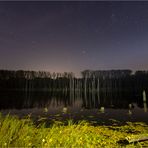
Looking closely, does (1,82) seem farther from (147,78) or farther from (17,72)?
(147,78)

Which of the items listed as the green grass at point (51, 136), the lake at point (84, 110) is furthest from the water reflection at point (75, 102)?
Answer: the green grass at point (51, 136)

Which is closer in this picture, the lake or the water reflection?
the lake

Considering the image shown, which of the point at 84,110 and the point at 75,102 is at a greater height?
the point at 75,102

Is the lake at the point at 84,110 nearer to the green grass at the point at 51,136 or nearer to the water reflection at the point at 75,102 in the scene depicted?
the water reflection at the point at 75,102

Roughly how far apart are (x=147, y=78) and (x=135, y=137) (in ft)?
618

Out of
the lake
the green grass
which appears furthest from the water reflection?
the green grass

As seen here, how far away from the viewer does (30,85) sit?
195750 millimetres

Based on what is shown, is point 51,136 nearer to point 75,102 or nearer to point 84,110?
point 84,110

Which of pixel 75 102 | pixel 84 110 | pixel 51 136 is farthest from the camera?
pixel 75 102

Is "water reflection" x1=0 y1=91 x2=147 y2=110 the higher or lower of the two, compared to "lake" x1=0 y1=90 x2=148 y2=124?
higher

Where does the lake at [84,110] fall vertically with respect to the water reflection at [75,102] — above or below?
below

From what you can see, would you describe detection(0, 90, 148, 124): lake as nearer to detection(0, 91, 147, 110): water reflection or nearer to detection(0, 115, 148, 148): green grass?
detection(0, 91, 147, 110): water reflection

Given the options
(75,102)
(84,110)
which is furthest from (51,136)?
(75,102)

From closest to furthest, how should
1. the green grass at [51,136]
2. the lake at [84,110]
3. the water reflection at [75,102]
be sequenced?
the green grass at [51,136]
the lake at [84,110]
the water reflection at [75,102]
